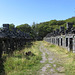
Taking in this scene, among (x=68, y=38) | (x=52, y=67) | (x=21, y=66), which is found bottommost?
(x=52, y=67)

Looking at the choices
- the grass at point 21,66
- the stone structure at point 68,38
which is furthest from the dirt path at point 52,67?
the stone structure at point 68,38

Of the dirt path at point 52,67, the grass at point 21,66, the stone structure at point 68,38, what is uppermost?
the stone structure at point 68,38

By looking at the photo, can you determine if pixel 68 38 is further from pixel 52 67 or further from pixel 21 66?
pixel 21 66

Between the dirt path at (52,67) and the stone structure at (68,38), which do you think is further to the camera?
the stone structure at (68,38)

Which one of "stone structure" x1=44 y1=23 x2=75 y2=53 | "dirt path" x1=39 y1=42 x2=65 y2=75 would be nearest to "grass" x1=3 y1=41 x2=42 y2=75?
"dirt path" x1=39 y1=42 x2=65 y2=75

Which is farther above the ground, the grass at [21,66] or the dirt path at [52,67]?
the grass at [21,66]

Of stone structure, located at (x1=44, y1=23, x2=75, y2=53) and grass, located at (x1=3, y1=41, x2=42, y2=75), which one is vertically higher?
stone structure, located at (x1=44, y1=23, x2=75, y2=53)

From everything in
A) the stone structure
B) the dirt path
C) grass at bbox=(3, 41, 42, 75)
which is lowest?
the dirt path

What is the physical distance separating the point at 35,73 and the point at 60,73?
1.37 metres

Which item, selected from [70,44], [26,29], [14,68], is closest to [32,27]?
[26,29]

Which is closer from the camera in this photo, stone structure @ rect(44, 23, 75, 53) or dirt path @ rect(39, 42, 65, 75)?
dirt path @ rect(39, 42, 65, 75)

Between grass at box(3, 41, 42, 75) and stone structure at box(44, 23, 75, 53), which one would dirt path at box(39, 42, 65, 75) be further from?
stone structure at box(44, 23, 75, 53)

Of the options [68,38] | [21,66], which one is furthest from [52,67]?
[68,38]

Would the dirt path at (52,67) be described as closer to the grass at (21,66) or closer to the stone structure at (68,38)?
the grass at (21,66)
